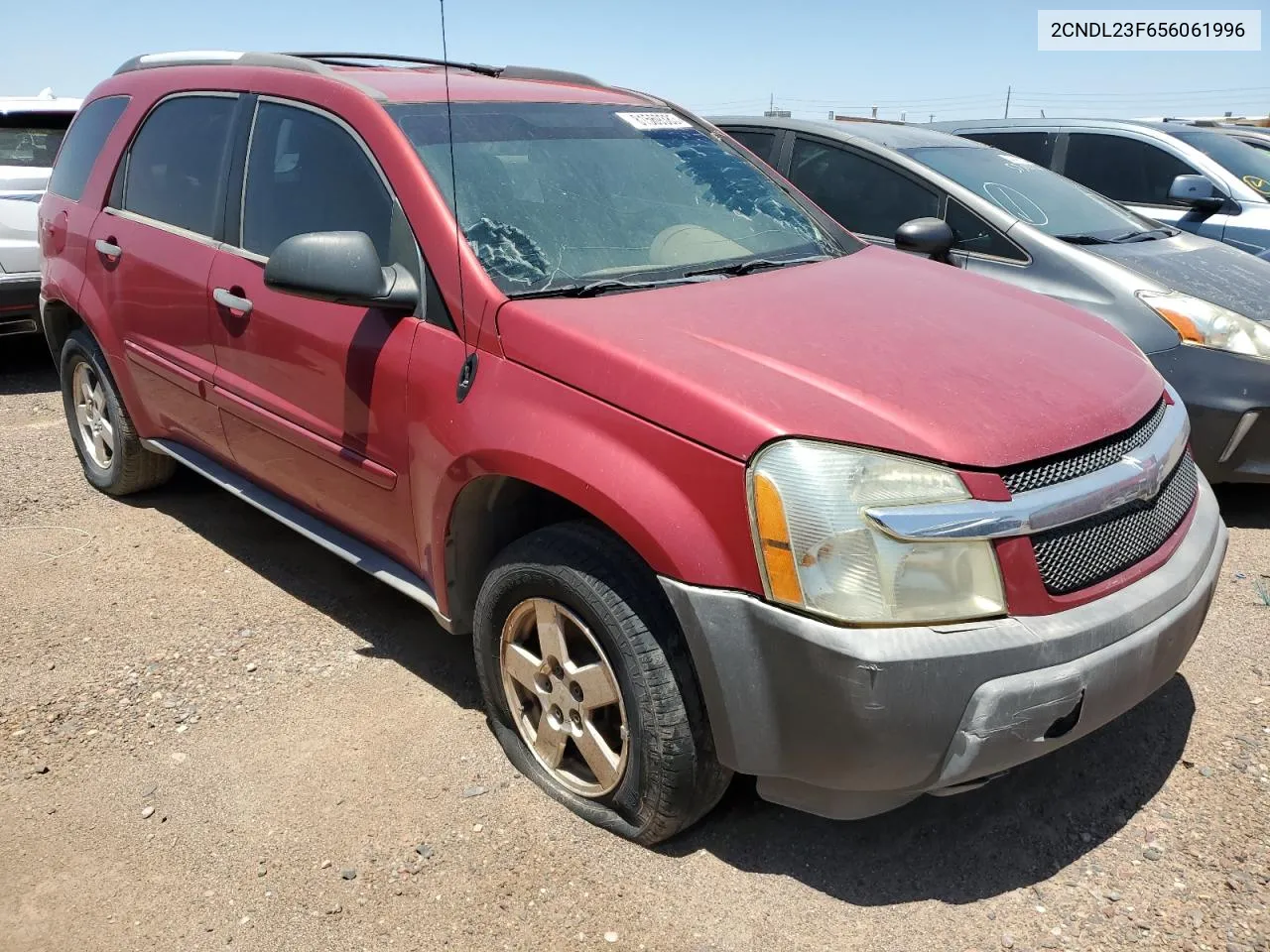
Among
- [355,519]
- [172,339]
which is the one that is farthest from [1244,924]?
[172,339]

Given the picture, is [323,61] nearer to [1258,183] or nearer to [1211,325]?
[1211,325]

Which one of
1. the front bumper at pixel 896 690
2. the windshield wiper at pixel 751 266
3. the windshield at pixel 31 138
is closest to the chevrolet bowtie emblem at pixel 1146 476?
the front bumper at pixel 896 690

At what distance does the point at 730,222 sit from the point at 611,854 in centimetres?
191

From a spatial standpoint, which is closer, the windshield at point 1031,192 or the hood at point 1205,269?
the hood at point 1205,269

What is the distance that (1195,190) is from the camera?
Answer: 6.75 metres

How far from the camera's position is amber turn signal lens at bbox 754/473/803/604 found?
2068 mm

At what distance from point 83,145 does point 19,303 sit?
8.40 feet

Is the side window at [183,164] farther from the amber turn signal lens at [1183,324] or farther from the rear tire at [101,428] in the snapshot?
the amber turn signal lens at [1183,324]

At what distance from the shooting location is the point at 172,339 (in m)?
3.81

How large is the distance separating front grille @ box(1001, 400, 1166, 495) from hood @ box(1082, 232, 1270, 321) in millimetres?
2430

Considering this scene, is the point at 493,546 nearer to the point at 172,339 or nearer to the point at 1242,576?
the point at 172,339

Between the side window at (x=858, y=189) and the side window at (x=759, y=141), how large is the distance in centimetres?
17

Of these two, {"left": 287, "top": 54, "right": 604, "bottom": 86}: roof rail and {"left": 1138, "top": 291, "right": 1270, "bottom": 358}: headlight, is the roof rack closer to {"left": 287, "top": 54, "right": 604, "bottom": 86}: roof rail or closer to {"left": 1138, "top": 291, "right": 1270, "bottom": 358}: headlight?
{"left": 287, "top": 54, "right": 604, "bottom": 86}: roof rail

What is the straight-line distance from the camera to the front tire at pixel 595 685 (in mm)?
2326
